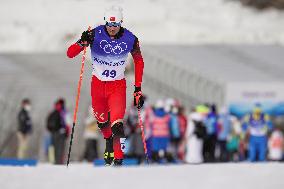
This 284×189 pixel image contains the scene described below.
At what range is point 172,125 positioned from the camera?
17484 millimetres

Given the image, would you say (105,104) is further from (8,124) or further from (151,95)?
(151,95)

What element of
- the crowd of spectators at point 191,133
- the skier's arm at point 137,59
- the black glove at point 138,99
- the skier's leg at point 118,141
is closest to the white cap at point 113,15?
the skier's arm at point 137,59

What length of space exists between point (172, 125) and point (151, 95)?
6884 millimetres

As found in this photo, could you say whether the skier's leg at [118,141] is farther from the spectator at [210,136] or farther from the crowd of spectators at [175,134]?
the spectator at [210,136]

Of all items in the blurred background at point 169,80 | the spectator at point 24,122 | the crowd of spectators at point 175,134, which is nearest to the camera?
the crowd of spectators at point 175,134

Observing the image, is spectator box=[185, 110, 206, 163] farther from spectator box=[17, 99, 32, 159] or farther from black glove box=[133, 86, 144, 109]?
black glove box=[133, 86, 144, 109]

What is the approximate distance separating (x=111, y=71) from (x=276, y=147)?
31.6ft

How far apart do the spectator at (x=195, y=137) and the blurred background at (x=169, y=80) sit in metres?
0.02

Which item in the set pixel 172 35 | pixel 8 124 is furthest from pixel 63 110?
pixel 172 35

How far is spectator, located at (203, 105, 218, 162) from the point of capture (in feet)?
57.1

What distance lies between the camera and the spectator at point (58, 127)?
1617 cm

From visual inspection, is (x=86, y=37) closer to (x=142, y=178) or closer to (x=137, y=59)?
(x=137, y=59)

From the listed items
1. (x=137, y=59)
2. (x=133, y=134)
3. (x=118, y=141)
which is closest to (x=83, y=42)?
(x=137, y=59)

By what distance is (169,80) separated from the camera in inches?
983
